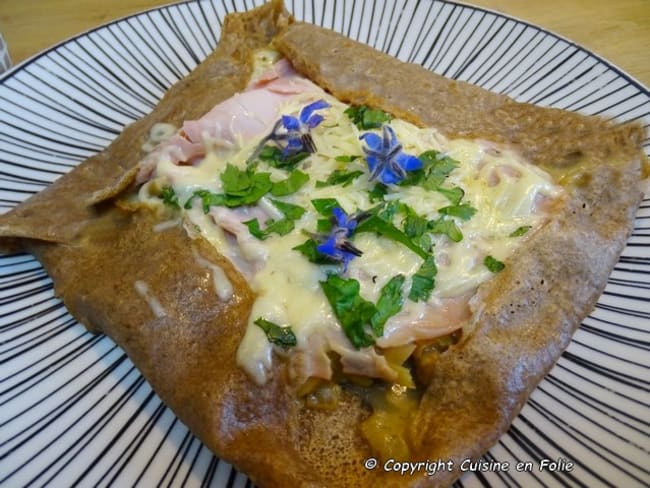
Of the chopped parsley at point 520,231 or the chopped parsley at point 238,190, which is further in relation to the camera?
the chopped parsley at point 238,190

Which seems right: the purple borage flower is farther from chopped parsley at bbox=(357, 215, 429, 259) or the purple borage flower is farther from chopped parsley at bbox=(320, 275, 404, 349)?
chopped parsley at bbox=(320, 275, 404, 349)

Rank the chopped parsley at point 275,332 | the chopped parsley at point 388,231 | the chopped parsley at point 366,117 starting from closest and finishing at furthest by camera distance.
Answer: the chopped parsley at point 275,332
the chopped parsley at point 388,231
the chopped parsley at point 366,117

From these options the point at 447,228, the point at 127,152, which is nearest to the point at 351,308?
the point at 447,228

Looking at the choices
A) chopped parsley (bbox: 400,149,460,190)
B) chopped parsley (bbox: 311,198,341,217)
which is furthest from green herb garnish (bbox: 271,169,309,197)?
chopped parsley (bbox: 400,149,460,190)

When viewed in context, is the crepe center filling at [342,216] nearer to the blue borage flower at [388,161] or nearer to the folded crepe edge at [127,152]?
the blue borage flower at [388,161]

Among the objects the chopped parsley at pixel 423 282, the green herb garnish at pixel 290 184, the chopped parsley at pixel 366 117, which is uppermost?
the chopped parsley at pixel 366 117

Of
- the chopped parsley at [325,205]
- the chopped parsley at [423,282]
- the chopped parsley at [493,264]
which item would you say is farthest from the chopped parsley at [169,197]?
the chopped parsley at [493,264]
